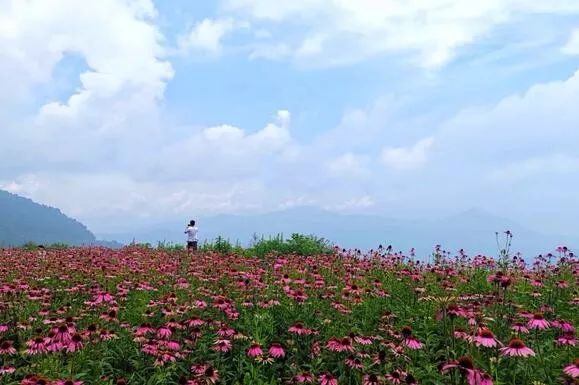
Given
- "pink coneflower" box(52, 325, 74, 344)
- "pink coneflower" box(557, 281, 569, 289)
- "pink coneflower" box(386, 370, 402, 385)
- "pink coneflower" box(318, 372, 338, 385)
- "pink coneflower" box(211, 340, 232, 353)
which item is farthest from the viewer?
"pink coneflower" box(557, 281, 569, 289)

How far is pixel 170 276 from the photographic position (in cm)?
1099

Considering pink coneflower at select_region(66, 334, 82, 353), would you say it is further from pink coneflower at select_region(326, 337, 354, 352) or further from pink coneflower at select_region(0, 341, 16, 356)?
pink coneflower at select_region(326, 337, 354, 352)

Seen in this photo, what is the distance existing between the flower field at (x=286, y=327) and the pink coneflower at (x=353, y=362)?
0.02 metres

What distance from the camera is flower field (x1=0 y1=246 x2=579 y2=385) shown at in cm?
599

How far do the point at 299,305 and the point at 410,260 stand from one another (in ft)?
15.7

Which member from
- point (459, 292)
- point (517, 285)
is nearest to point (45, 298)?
point (459, 292)

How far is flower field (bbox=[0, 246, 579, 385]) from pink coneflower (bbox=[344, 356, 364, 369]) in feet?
0.07

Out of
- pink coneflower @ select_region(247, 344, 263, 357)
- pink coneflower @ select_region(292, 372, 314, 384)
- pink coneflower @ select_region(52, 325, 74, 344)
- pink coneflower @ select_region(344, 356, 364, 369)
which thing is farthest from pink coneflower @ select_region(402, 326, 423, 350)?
pink coneflower @ select_region(52, 325, 74, 344)

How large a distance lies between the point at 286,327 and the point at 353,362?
1.89 metres

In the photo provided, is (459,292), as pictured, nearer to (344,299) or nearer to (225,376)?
(344,299)

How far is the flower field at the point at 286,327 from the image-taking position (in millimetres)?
5992

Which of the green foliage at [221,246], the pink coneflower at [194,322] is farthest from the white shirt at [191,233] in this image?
the pink coneflower at [194,322]

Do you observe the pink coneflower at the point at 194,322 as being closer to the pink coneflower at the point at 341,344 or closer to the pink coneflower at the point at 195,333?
the pink coneflower at the point at 195,333

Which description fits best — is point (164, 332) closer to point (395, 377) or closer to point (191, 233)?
point (395, 377)
